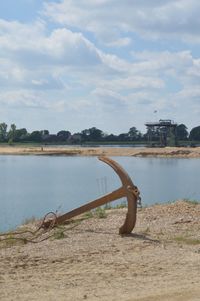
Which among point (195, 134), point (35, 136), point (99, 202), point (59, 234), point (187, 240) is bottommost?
point (187, 240)

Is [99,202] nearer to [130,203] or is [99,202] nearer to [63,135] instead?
[130,203]

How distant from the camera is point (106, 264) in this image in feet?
28.7

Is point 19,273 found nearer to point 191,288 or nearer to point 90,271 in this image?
point 90,271

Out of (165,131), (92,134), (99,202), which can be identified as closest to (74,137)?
(92,134)

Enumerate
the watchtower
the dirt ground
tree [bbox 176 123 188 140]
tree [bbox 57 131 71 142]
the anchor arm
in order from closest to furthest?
the dirt ground → the anchor arm → the watchtower → tree [bbox 176 123 188 140] → tree [bbox 57 131 71 142]

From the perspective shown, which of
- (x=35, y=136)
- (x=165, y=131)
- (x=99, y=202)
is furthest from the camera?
(x=35, y=136)

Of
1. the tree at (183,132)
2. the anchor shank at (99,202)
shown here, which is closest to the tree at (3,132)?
the tree at (183,132)

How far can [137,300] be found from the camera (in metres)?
6.58

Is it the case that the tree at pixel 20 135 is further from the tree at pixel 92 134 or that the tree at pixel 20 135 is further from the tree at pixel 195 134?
the tree at pixel 195 134

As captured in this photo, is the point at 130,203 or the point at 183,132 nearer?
the point at 130,203

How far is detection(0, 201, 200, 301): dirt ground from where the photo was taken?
23.0 feet

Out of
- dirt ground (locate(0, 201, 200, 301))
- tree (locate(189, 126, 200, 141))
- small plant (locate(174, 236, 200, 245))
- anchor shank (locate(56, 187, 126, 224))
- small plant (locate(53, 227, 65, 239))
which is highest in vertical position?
tree (locate(189, 126, 200, 141))

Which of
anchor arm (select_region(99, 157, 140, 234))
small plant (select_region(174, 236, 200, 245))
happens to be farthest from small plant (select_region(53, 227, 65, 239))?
small plant (select_region(174, 236, 200, 245))

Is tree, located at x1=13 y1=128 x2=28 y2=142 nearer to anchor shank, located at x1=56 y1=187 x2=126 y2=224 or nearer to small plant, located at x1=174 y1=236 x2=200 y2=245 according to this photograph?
anchor shank, located at x1=56 y1=187 x2=126 y2=224
